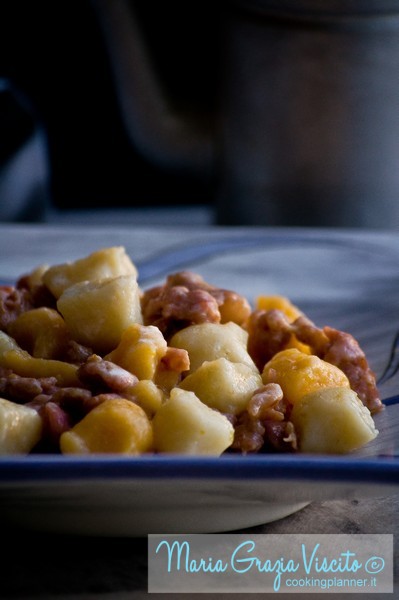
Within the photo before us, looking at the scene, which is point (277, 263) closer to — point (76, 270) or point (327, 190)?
point (76, 270)

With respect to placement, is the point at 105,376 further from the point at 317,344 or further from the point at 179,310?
the point at 317,344

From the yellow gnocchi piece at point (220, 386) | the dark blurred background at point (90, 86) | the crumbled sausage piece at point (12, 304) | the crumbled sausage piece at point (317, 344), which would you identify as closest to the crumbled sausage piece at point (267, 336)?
the crumbled sausage piece at point (317, 344)

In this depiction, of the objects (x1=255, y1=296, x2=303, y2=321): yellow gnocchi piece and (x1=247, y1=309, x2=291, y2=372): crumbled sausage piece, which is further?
(x1=255, y1=296, x2=303, y2=321): yellow gnocchi piece

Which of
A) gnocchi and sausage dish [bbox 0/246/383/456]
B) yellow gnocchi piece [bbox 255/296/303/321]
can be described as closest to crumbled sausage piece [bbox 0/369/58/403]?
gnocchi and sausage dish [bbox 0/246/383/456]

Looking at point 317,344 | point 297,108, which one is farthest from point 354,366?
point 297,108

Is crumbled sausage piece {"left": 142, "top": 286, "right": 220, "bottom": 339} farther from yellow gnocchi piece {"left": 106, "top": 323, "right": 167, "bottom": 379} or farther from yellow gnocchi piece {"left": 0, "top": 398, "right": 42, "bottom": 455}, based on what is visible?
yellow gnocchi piece {"left": 0, "top": 398, "right": 42, "bottom": 455}

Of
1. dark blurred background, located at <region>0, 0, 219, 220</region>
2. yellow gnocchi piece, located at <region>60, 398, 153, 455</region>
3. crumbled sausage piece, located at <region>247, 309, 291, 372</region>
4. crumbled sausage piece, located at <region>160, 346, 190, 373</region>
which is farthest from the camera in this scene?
dark blurred background, located at <region>0, 0, 219, 220</region>
